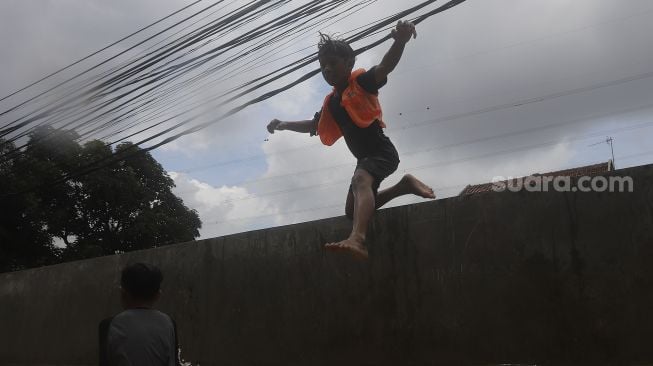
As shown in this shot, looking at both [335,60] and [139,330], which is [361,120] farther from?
[139,330]

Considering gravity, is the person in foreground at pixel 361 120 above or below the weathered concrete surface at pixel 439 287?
above

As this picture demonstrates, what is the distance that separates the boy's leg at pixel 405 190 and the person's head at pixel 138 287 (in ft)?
5.69

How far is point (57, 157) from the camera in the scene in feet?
63.0

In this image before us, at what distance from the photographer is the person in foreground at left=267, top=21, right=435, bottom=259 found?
2.95m

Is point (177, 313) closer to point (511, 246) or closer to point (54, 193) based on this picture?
point (511, 246)

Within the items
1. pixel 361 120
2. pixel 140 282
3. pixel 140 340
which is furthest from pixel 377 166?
pixel 140 340

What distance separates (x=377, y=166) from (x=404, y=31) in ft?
2.37

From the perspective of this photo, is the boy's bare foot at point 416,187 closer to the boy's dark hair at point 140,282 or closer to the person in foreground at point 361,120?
the person in foreground at point 361,120

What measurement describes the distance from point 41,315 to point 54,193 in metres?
14.8

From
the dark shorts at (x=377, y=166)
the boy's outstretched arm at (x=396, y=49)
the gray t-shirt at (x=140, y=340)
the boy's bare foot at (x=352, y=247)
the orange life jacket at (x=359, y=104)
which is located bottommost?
the gray t-shirt at (x=140, y=340)

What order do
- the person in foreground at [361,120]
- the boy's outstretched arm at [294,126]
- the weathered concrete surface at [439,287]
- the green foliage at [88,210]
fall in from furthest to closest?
the green foliage at [88,210], the boy's outstretched arm at [294,126], the weathered concrete surface at [439,287], the person in foreground at [361,120]

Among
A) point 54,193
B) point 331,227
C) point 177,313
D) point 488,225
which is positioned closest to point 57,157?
point 54,193

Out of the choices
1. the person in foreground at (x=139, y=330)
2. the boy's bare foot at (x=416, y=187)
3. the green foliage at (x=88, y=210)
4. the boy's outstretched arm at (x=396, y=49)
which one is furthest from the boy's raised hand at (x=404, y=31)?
the green foliage at (x=88, y=210)

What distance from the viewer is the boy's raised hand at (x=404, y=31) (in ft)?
9.15
